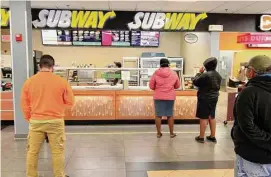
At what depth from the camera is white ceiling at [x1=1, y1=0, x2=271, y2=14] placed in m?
6.43

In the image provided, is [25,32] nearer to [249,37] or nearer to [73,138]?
[73,138]

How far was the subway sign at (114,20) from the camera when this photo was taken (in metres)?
7.17

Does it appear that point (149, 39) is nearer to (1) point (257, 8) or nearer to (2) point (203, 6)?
(2) point (203, 6)

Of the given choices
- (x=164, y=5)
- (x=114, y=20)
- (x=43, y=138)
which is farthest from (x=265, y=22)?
(x=43, y=138)

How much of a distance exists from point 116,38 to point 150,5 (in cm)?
246

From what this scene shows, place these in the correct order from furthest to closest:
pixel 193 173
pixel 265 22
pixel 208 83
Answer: pixel 265 22 < pixel 208 83 < pixel 193 173

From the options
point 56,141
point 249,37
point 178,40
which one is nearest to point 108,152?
point 56,141

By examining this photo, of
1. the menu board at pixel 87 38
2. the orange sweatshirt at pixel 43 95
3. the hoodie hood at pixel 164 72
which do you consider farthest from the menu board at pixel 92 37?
the orange sweatshirt at pixel 43 95

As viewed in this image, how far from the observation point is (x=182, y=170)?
3721mm

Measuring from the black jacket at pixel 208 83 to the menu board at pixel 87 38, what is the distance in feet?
16.2

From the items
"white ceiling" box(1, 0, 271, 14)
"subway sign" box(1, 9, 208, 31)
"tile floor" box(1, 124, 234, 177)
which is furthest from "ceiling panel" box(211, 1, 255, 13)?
"tile floor" box(1, 124, 234, 177)

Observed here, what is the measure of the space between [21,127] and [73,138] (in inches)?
38.7

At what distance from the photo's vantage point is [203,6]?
685cm

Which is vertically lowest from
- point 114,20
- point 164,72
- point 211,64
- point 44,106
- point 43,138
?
point 43,138
